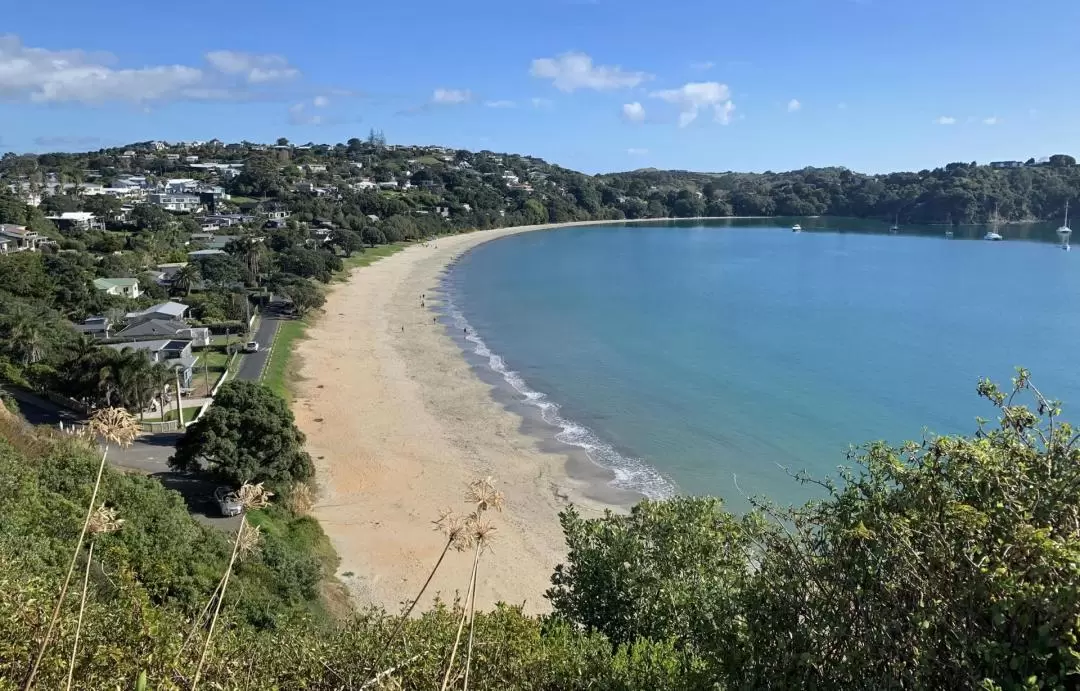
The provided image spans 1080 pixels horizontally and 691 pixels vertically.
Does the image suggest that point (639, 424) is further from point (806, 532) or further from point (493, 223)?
point (493, 223)

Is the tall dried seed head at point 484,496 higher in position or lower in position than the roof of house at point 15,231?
higher

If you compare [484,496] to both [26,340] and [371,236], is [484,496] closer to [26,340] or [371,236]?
[26,340]

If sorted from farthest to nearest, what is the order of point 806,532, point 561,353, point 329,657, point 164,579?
point 561,353
point 164,579
point 806,532
point 329,657

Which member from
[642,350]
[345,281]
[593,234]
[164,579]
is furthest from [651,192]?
[164,579]

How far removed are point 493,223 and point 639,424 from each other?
108822 mm

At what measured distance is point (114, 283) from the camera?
170ft

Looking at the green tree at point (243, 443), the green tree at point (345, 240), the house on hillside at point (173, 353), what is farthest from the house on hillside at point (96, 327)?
the green tree at point (345, 240)

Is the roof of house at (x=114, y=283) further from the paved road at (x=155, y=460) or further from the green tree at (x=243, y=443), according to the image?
the green tree at (x=243, y=443)

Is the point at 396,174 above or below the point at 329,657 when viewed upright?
above

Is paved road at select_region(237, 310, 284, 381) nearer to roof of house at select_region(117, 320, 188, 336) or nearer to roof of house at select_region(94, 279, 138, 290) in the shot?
roof of house at select_region(117, 320, 188, 336)

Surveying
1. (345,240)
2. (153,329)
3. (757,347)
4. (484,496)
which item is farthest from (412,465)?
(345,240)

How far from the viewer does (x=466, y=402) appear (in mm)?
37688

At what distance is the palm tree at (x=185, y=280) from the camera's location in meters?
56.1

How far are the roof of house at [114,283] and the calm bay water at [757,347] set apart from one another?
24.7m
